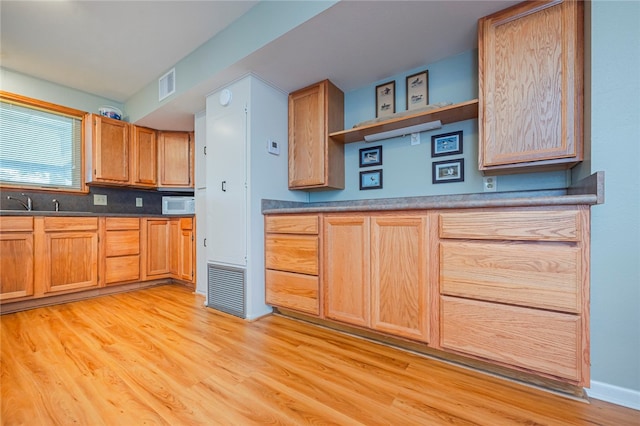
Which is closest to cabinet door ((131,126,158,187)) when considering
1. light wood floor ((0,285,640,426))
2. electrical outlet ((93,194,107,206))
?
electrical outlet ((93,194,107,206))

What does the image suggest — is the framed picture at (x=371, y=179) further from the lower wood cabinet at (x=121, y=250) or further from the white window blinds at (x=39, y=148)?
the white window blinds at (x=39, y=148)

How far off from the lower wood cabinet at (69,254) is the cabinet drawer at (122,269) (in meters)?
0.11

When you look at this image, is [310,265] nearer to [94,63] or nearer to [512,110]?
[512,110]

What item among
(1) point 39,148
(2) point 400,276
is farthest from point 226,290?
(1) point 39,148

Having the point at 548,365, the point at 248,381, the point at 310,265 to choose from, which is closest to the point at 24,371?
the point at 248,381

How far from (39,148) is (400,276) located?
12.8ft

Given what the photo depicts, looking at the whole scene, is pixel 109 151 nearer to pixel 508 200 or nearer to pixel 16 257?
pixel 16 257

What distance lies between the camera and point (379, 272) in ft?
5.42

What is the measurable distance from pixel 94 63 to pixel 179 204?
1.73 meters

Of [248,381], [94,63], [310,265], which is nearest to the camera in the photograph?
[248,381]

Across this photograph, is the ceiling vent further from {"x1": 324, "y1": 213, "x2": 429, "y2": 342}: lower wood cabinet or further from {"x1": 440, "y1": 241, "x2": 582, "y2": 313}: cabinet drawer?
{"x1": 440, "y1": 241, "x2": 582, "y2": 313}: cabinet drawer

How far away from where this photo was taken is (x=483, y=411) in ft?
3.52

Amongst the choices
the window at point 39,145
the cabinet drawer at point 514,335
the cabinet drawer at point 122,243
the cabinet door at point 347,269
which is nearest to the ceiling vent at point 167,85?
the window at point 39,145

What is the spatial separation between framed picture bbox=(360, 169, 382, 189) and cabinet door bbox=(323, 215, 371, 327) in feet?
2.15
